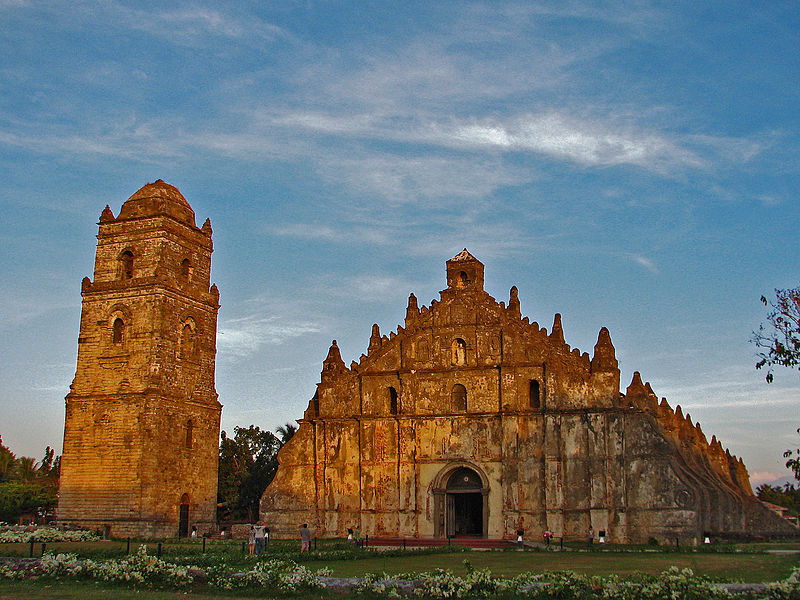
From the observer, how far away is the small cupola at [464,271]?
1740 inches

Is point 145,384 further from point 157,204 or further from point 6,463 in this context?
point 6,463

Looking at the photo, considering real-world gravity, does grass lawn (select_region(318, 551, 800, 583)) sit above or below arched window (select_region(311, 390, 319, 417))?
below

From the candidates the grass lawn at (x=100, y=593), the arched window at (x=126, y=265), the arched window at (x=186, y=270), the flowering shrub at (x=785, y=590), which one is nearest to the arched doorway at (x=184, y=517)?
the arched window at (x=186, y=270)

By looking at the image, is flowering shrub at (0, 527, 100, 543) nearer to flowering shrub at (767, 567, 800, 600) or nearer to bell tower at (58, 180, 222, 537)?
bell tower at (58, 180, 222, 537)

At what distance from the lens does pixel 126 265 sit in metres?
46.5

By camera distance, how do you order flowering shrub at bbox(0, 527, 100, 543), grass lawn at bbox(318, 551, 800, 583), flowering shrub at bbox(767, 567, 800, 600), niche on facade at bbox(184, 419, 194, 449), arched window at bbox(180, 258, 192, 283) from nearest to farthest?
flowering shrub at bbox(767, 567, 800, 600), grass lawn at bbox(318, 551, 800, 583), flowering shrub at bbox(0, 527, 100, 543), niche on facade at bbox(184, 419, 194, 449), arched window at bbox(180, 258, 192, 283)

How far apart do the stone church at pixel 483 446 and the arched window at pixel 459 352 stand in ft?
0.18

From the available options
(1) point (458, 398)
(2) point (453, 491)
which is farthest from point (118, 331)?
(2) point (453, 491)

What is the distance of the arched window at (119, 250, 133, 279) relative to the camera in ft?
151

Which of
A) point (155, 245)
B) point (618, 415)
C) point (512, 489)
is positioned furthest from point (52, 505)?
point (618, 415)

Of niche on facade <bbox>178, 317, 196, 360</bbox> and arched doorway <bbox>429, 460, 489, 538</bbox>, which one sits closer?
Result: arched doorway <bbox>429, 460, 489, 538</bbox>

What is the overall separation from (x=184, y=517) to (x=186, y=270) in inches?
486

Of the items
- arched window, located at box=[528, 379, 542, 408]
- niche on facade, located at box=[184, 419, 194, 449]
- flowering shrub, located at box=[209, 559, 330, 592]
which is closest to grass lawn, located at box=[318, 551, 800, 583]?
flowering shrub, located at box=[209, 559, 330, 592]

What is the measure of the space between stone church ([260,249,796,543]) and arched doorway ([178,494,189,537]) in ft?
14.0
